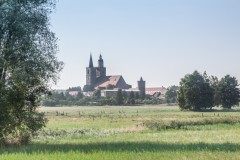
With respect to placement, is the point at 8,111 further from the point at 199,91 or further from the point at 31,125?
the point at 199,91

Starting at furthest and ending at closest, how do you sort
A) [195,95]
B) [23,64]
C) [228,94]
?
[228,94] → [195,95] → [23,64]

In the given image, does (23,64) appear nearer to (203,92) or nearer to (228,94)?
(203,92)

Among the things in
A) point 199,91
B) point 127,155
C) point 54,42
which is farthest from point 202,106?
point 127,155

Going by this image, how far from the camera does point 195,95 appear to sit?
399 feet

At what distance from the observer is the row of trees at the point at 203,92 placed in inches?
4855

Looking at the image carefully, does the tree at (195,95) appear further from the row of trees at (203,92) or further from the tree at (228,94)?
the tree at (228,94)

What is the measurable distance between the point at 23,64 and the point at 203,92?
98.9 m

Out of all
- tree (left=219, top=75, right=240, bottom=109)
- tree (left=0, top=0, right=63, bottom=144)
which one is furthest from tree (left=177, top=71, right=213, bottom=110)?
tree (left=0, top=0, right=63, bottom=144)

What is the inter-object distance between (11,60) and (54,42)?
12.7 ft

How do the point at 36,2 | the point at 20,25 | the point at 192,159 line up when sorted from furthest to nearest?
the point at 36,2
the point at 20,25
the point at 192,159

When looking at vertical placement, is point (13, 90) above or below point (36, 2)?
below

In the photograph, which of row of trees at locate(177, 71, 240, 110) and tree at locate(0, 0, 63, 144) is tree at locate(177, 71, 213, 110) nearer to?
row of trees at locate(177, 71, 240, 110)

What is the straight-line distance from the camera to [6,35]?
30844 mm

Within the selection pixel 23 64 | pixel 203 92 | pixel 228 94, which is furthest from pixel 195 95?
pixel 23 64
